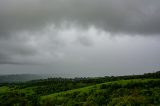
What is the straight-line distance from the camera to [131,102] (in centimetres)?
16750

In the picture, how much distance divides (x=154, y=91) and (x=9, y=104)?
321 feet

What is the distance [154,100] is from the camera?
6811 inches

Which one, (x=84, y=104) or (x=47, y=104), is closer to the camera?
(x=47, y=104)

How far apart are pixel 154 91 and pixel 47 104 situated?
74.2 metres

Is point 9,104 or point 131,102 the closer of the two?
point 9,104

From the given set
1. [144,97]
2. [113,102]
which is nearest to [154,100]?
[144,97]

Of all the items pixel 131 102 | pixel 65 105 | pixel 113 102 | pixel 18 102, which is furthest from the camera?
pixel 65 105

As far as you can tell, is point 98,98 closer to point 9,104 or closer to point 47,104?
point 47,104

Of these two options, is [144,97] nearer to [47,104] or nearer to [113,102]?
[113,102]

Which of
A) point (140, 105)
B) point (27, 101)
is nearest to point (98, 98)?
point (140, 105)

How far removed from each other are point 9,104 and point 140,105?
71439 mm

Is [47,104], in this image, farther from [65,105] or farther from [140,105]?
[140,105]

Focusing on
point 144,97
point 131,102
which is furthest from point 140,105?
point 144,97

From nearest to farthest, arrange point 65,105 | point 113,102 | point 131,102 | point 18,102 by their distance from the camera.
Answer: point 18,102, point 131,102, point 113,102, point 65,105
